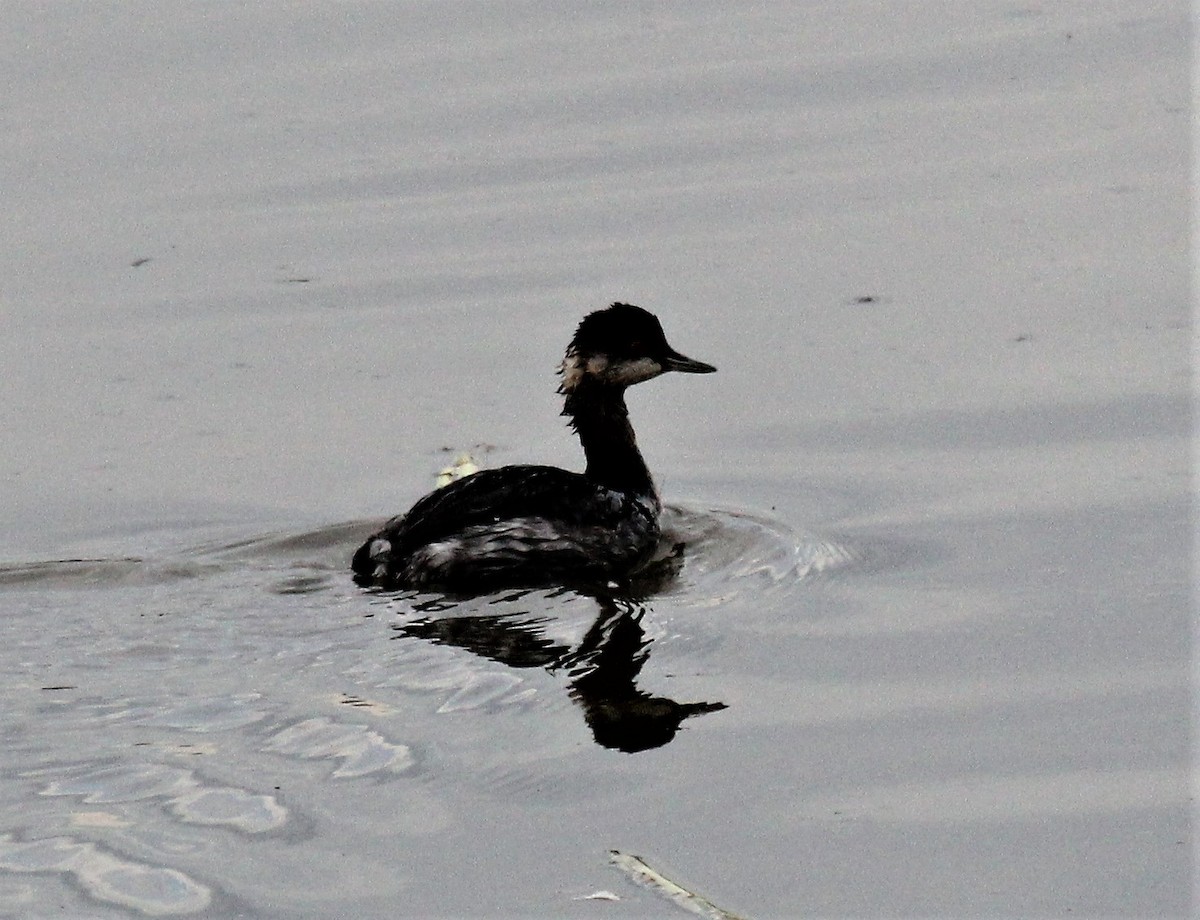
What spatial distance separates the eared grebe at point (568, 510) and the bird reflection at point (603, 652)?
0.21 metres

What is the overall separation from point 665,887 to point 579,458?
543 cm

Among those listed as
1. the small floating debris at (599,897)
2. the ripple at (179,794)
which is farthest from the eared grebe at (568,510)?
the small floating debris at (599,897)

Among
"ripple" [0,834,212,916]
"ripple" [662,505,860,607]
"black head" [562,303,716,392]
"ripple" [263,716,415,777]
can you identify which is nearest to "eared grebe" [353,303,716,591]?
"black head" [562,303,716,392]

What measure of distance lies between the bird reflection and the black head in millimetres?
1274

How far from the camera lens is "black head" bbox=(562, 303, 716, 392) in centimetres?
1130

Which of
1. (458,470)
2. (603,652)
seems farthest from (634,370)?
(603,652)

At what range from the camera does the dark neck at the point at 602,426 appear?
11219mm

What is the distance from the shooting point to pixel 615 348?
11352mm

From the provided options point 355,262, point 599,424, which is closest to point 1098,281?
point 599,424

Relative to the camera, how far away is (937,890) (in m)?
6.71

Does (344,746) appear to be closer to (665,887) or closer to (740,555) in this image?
(665,887)

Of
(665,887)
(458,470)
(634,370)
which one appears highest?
(634,370)

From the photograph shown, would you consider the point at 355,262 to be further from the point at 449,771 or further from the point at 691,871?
the point at 691,871

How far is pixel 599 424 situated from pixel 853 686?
128 inches
